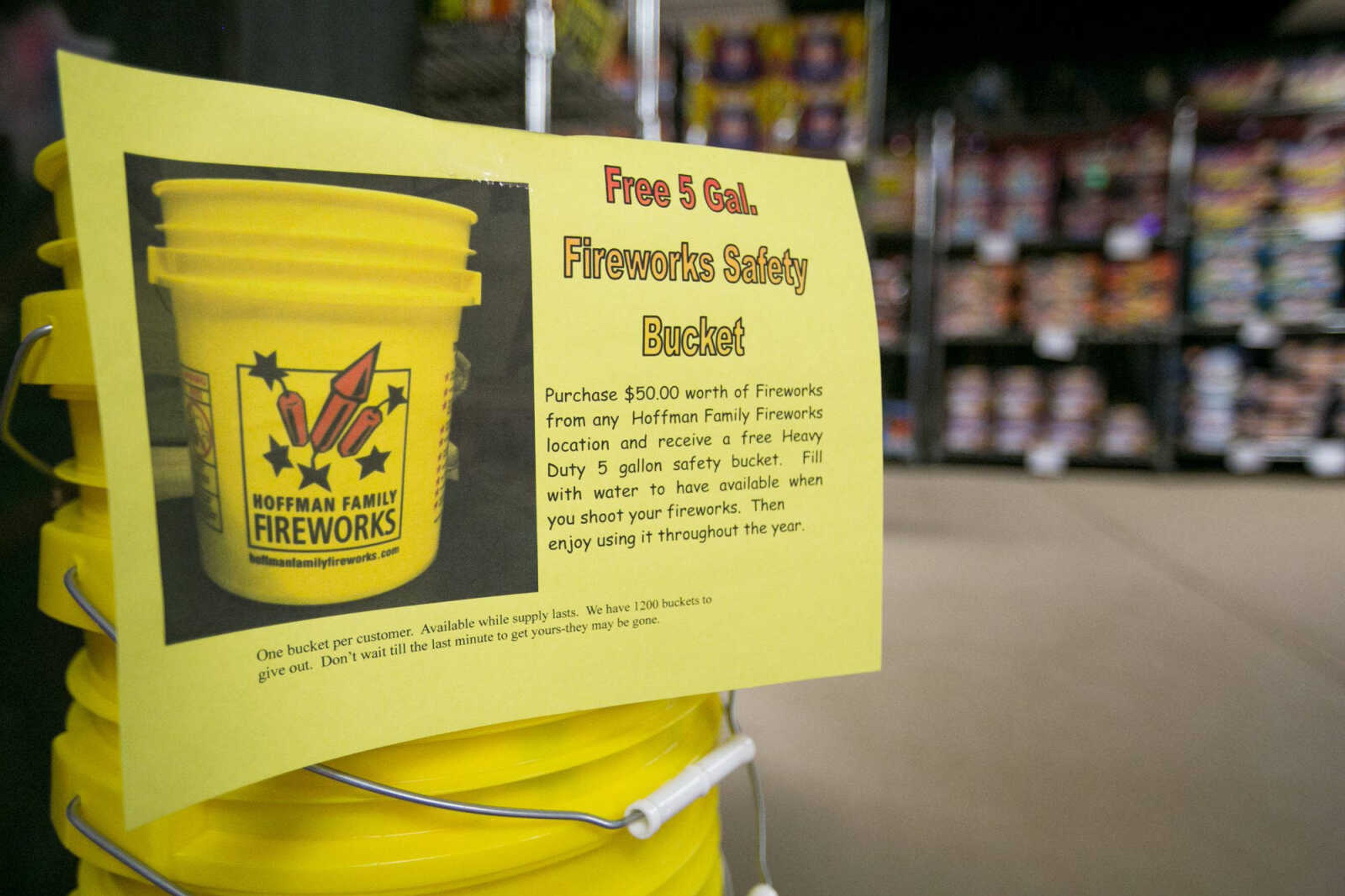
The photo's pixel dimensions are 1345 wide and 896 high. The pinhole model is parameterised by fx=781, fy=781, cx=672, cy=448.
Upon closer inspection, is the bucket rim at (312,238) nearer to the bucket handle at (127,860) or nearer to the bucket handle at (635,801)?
the bucket handle at (635,801)

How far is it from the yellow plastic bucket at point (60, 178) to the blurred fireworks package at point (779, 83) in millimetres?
3085

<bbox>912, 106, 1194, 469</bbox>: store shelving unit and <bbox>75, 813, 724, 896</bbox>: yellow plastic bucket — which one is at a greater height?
<bbox>912, 106, 1194, 469</bbox>: store shelving unit

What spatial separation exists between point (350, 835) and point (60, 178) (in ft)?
1.05

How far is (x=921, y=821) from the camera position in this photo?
0.81 m

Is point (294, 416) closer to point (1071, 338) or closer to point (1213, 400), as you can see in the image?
point (1071, 338)

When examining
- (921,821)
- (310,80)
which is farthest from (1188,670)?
(310,80)

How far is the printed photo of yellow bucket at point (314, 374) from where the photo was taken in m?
0.31

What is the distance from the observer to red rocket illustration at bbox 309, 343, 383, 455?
326 mm

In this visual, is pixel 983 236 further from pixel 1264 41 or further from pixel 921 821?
pixel 921 821

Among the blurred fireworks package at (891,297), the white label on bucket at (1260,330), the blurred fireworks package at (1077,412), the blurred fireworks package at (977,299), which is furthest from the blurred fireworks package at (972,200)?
the white label on bucket at (1260,330)

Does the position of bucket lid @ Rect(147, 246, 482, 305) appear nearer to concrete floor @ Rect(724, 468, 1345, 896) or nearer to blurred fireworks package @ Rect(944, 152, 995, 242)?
concrete floor @ Rect(724, 468, 1345, 896)

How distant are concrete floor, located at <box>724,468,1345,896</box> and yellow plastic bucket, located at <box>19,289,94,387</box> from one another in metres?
0.66

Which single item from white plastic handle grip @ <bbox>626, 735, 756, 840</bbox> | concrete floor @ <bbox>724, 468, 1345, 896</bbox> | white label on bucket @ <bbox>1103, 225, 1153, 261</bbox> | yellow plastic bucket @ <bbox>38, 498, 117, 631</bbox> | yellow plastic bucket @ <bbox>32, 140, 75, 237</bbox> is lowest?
concrete floor @ <bbox>724, 468, 1345, 896</bbox>

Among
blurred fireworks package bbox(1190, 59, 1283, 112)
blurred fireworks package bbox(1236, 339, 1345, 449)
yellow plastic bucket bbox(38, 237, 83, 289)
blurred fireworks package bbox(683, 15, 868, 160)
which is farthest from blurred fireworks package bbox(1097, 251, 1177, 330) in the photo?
yellow plastic bucket bbox(38, 237, 83, 289)
